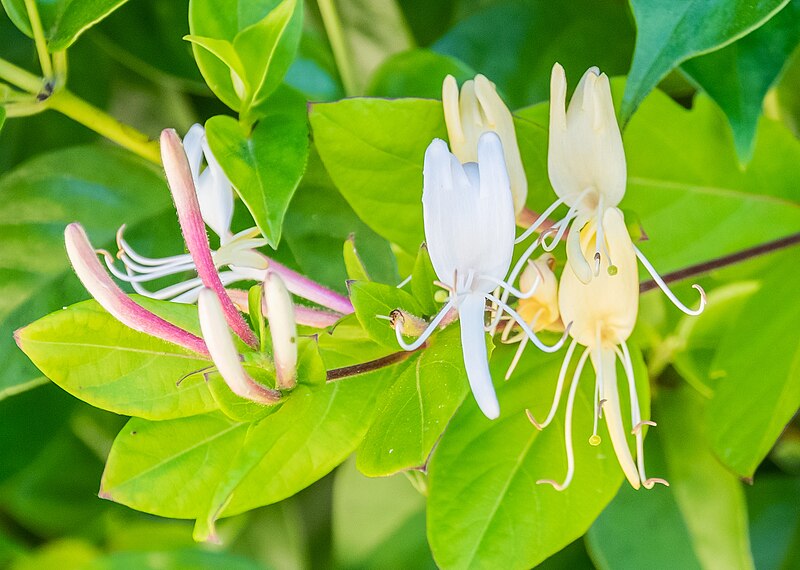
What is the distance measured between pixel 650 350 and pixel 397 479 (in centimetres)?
22

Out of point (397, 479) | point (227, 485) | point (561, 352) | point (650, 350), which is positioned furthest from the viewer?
point (397, 479)

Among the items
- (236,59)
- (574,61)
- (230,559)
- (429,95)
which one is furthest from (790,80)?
(230,559)

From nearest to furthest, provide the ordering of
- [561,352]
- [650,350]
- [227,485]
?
[227,485], [561,352], [650,350]

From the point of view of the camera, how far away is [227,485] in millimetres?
277

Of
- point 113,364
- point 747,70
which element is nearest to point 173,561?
point 113,364

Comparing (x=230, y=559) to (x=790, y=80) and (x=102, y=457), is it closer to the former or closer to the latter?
(x=102, y=457)

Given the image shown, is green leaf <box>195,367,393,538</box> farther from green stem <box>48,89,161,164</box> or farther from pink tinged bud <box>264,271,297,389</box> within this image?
green stem <box>48,89,161,164</box>

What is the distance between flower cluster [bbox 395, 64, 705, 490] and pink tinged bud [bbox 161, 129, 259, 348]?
5cm

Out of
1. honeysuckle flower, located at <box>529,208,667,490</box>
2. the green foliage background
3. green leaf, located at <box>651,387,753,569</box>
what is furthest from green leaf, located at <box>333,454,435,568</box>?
honeysuckle flower, located at <box>529,208,667,490</box>

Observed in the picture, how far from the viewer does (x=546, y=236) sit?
33 cm

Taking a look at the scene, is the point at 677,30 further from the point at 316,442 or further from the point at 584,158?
Result: the point at 316,442

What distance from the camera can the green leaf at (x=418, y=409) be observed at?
292 millimetres

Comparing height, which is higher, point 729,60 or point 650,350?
point 729,60

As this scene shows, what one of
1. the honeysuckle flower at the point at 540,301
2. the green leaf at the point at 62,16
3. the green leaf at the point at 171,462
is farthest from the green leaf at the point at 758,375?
the green leaf at the point at 62,16
